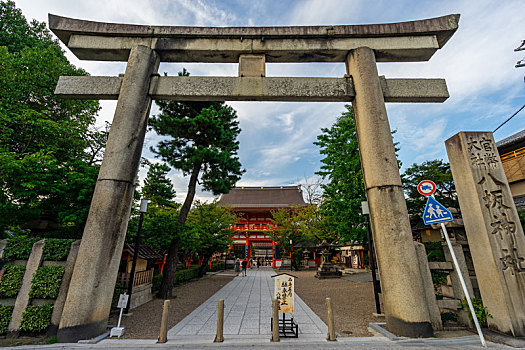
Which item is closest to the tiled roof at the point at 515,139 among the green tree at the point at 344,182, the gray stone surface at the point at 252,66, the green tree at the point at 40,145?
the green tree at the point at 344,182

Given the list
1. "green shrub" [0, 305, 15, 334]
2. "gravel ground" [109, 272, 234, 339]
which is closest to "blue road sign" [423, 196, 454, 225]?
"gravel ground" [109, 272, 234, 339]

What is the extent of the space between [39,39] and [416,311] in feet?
62.0

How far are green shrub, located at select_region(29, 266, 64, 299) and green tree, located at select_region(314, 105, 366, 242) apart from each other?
9947mm

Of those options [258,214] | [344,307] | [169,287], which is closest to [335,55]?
[344,307]

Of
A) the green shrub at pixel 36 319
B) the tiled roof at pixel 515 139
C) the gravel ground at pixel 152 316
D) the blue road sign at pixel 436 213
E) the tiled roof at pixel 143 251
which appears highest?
the tiled roof at pixel 515 139

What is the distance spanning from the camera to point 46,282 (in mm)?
4523

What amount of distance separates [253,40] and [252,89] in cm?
157

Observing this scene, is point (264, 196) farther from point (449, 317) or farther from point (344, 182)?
point (449, 317)

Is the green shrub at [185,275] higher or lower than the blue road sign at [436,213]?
lower

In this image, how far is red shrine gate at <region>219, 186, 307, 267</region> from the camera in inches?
1123

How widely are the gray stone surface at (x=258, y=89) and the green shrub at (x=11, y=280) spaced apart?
408cm

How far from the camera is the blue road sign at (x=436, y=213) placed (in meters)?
4.18

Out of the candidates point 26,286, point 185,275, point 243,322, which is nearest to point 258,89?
point 243,322

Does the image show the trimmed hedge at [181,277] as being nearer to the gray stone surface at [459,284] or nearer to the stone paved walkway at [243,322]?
the stone paved walkway at [243,322]
